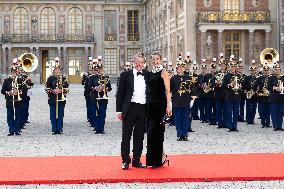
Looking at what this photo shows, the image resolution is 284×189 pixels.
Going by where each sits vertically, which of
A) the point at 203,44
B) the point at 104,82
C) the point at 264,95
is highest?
the point at 203,44

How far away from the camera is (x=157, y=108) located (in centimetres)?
1066

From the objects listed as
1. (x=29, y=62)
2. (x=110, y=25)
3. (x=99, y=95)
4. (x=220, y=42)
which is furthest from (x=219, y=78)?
(x=110, y=25)

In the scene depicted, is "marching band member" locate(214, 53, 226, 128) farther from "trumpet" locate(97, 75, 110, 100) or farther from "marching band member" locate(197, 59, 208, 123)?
"trumpet" locate(97, 75, 110, 100)

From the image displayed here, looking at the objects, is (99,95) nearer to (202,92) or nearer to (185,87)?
(185,87)

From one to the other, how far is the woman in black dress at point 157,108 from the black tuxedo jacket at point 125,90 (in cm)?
14

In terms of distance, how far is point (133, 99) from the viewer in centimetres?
1053

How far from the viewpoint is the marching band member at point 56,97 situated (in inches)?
654

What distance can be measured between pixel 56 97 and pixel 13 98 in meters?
1.14

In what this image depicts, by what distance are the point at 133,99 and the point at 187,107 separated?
4.40 metres

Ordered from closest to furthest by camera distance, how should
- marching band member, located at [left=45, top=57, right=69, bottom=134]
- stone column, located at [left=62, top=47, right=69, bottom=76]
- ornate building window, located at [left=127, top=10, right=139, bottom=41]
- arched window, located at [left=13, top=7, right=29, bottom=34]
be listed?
1. marching band member, located at [left=45, top=57, right=69, bottom=134]
2. stone column, located at [left=62, top=47, right=69, bottom=76]
3. arched window, located at [left=13, top=7, right=29, bottom=34]
4. ornate building window, located at [left=127, top=10, right=139, bottom=41]

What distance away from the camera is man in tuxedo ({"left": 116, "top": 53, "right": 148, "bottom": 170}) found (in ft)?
34.4

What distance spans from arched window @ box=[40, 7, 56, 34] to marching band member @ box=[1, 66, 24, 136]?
45548 millimetres

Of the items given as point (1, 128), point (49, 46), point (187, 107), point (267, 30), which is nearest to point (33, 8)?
point (49, 46)

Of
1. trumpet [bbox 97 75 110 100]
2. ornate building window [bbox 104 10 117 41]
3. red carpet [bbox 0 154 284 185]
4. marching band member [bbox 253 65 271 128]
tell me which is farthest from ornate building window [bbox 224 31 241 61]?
red carpet [bbox 0 154 284 185]
